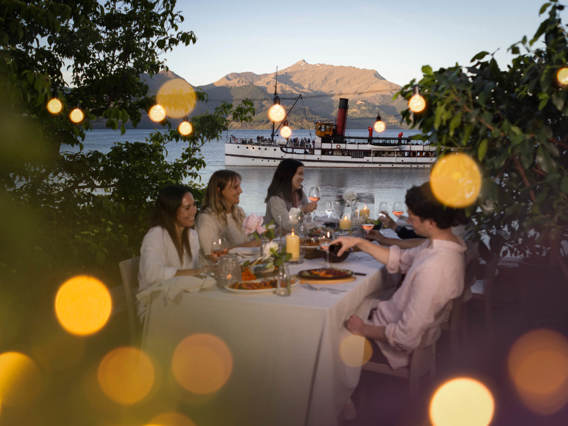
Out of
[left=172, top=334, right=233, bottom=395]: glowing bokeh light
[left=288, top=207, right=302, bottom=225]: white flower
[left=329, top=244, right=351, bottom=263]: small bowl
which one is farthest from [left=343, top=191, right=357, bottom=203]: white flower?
[left=172, top=334, right=233, bottom=395]: glowing bokeh light

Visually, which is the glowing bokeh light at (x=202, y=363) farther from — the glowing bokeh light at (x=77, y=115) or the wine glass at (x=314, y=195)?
the wine glass at (x=314, y=195)

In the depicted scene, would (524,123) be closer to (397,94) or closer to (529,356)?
(397,94)

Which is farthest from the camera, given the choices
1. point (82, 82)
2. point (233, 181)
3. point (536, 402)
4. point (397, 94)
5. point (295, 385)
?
point (82, 82)

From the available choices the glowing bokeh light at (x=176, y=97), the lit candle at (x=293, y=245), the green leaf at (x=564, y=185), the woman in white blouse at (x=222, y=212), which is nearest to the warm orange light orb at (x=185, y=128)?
the glowing bokeh light at (x=176, y=97)

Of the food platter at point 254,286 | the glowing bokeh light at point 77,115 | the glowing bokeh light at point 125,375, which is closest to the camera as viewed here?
the food platter at point 254,286

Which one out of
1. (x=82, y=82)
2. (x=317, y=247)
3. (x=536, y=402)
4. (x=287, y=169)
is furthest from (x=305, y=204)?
(x=536, y=402)

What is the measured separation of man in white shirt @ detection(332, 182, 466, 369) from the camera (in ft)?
6.97

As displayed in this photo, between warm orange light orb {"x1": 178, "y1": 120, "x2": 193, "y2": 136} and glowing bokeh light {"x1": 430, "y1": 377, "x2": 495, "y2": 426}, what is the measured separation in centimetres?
322

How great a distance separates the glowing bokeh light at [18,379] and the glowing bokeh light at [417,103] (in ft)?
9.05

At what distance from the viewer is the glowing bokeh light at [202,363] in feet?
6.87

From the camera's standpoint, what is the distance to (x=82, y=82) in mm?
4312

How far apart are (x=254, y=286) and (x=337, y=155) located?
114 ft

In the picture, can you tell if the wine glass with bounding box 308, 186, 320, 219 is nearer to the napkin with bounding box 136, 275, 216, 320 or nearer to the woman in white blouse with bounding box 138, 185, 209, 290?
the woman in white blouse with bounding box 138, 185, 209, 290

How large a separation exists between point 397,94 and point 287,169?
2.22 m
